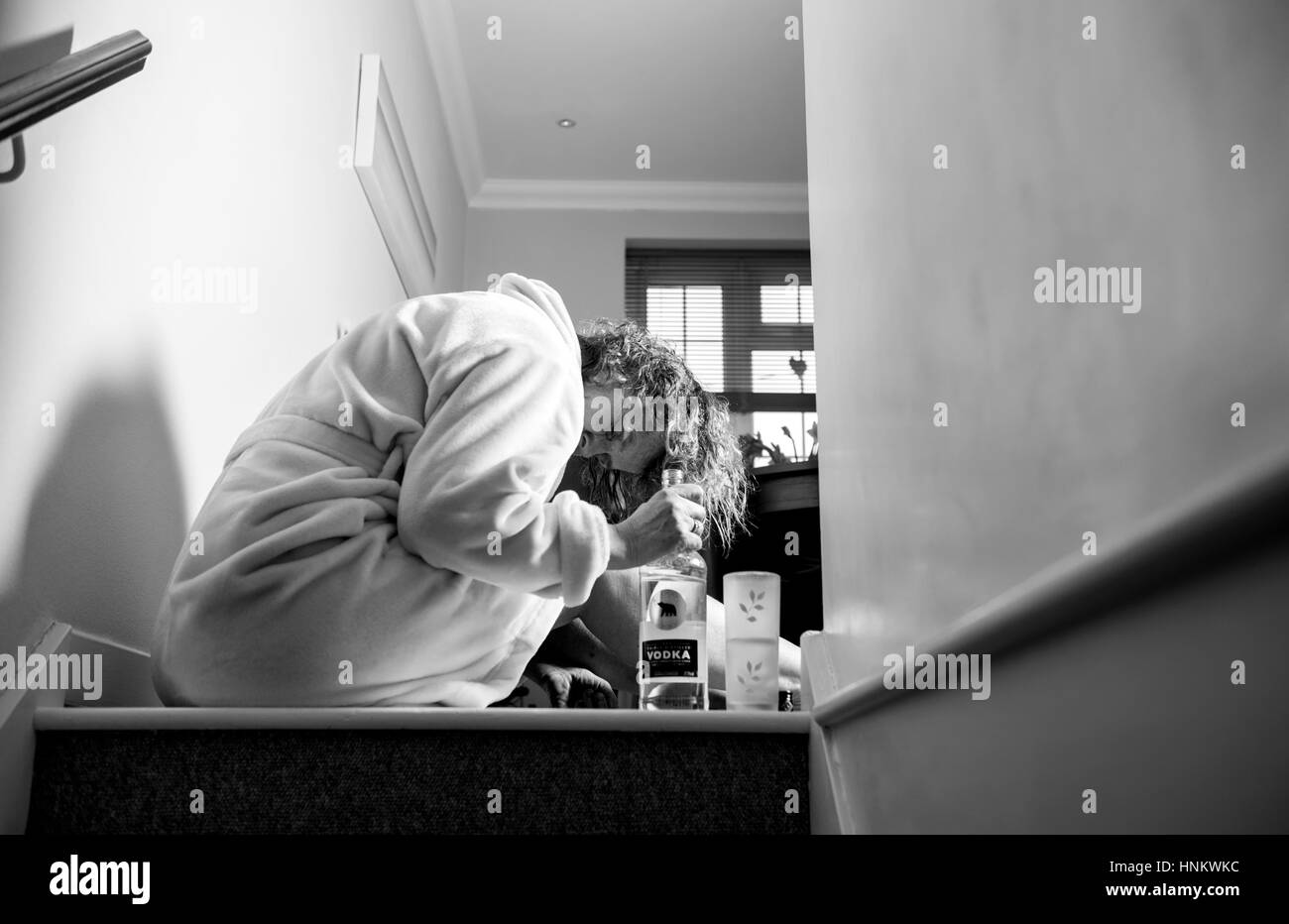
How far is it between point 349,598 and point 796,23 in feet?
9.55

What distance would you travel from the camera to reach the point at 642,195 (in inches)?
175

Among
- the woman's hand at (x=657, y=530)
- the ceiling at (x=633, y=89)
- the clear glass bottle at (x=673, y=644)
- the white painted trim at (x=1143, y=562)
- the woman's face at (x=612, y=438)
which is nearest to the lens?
the white painted trim at (x=1143, y=562)

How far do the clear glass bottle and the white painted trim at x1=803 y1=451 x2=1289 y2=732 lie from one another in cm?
58

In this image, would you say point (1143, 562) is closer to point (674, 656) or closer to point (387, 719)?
point (387, 719)

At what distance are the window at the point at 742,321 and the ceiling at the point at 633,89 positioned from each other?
335 mm

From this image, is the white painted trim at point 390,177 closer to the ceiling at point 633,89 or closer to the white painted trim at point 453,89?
the white painted trim at point 453,89

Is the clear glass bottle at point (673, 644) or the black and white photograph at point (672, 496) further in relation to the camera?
the clear glass bottle at point (673, 644)

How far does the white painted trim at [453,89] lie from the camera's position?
3.36 metres

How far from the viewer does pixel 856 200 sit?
1125mm

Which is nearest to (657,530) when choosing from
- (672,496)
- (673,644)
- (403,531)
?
(672,496)

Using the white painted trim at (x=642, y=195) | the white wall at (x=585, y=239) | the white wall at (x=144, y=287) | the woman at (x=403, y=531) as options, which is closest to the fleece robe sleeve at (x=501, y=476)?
the woman at (x=403, y=531)

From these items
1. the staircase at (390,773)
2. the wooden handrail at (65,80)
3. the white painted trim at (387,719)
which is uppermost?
the wooden handrail at (65,80)

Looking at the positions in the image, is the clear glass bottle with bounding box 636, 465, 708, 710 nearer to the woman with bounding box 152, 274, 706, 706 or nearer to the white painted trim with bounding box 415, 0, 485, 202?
the woman with bounding box 152, 274, 706, 706
